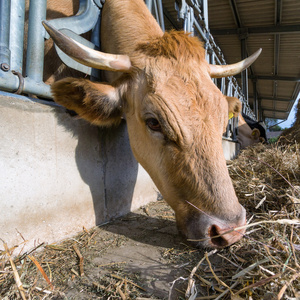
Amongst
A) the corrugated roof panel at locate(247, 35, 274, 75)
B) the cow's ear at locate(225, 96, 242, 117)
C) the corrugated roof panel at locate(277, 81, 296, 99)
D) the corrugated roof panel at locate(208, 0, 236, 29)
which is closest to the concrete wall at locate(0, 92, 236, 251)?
the cow's ear at locate(225, 96, 242, 117)

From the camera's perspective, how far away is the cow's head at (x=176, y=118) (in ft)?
4.72

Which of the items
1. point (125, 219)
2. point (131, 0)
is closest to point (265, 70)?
point (131, 0)

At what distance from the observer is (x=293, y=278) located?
3.06 feet

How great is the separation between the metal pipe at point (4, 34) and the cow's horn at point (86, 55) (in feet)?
1.31

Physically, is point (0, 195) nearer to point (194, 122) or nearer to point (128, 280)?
point (128, 280)

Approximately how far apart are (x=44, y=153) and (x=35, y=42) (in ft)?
3.15

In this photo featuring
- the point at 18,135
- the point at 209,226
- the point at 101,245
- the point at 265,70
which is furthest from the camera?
the point at 265,70

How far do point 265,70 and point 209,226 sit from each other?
57.9 feet

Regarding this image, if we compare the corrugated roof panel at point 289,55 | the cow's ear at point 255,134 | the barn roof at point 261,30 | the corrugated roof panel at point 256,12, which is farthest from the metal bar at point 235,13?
the cow's ear at point 255,134

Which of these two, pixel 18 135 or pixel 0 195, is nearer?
pixel 0 195

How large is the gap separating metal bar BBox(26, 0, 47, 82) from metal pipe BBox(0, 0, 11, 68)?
209 mm

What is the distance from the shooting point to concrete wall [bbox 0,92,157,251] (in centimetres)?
148

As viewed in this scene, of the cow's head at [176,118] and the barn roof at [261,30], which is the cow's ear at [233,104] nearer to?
the cow's head at [176,118]

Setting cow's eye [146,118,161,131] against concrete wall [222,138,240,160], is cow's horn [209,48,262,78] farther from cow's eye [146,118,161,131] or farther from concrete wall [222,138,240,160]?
concrete wall [222,138,240,160]
